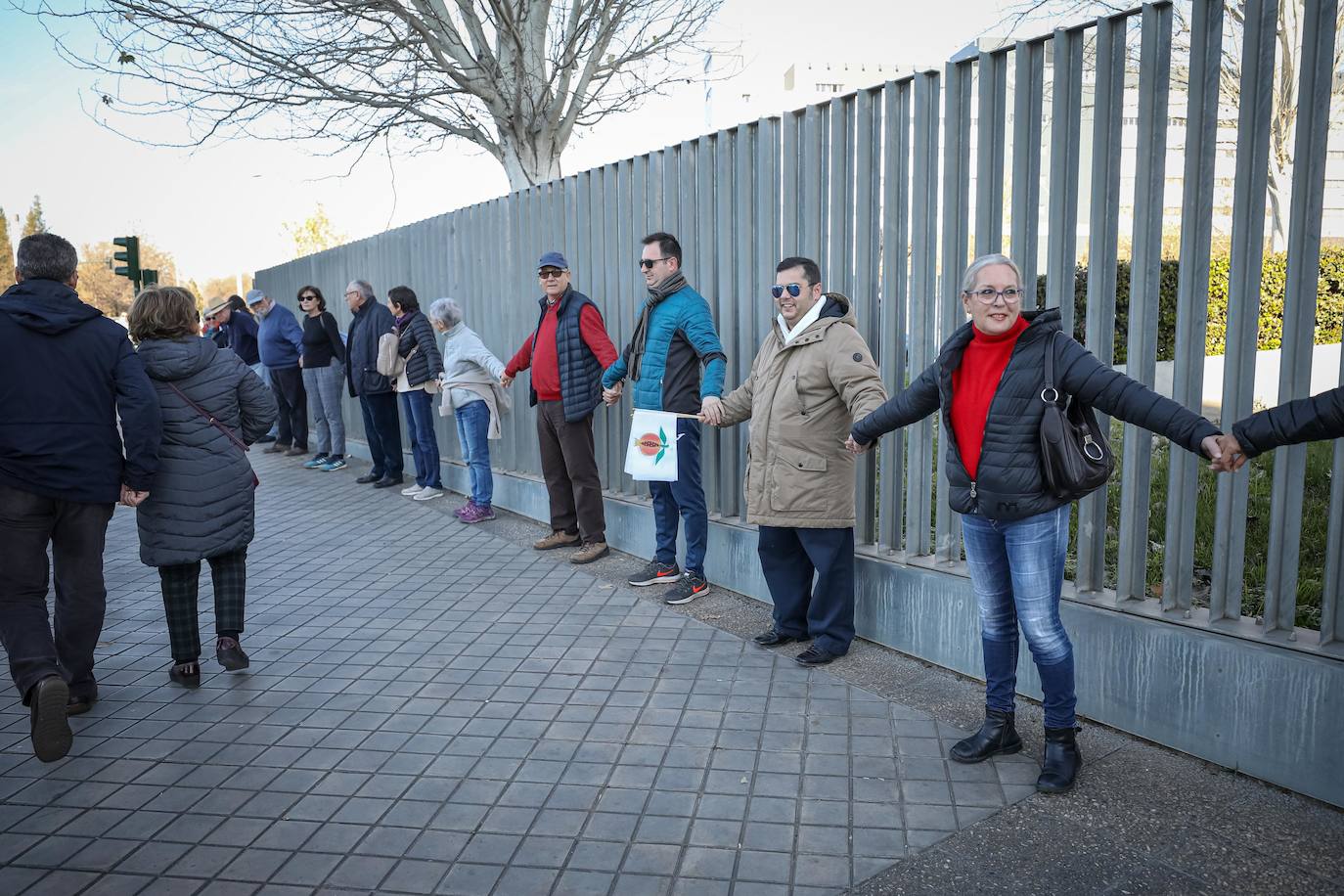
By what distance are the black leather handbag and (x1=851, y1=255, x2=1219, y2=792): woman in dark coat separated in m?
0.03

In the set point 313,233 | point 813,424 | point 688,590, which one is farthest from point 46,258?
point 313,233

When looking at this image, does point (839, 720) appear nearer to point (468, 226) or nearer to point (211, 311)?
point (468, 226)

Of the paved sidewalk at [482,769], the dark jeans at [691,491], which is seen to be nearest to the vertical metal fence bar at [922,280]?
the paved sidewalk at [482,769]

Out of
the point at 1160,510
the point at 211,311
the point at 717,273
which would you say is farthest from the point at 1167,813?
the point at 211,311

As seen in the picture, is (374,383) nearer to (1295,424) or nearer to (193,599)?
(193,599)

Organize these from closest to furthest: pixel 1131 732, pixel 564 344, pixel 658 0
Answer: pixel 1131 732, pixel 564 344, pixel 658 0

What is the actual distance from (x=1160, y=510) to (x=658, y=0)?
423 inches

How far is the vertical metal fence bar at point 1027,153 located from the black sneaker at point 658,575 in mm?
3029

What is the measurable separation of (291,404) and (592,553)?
7.42m

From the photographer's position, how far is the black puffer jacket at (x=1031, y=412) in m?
3.33

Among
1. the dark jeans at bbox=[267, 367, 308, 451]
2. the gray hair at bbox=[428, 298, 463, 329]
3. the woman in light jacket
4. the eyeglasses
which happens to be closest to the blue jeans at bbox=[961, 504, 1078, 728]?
the eyeglasses

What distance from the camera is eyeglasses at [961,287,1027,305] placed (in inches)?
139

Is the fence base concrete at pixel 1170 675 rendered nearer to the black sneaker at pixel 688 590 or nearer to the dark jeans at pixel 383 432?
the black sneaker at pixel 688 590

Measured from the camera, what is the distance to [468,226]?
10.2m
